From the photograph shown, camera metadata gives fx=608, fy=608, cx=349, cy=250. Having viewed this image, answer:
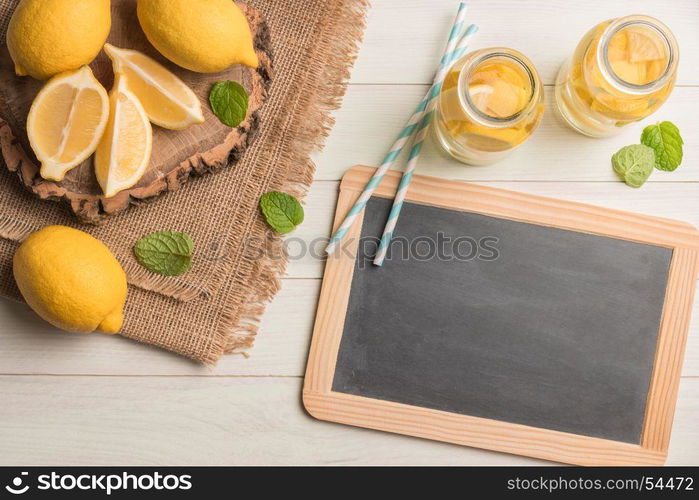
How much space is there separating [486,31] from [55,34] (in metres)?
0.62

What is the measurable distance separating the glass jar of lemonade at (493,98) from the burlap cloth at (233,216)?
0.21 metres

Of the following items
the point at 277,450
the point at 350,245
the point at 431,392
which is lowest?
the point at 277,450

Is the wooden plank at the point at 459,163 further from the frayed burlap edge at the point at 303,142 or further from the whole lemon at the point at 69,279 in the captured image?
the whole lemon at the point at 69,279

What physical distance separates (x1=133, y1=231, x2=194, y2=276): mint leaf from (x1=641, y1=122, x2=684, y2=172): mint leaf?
729 mm

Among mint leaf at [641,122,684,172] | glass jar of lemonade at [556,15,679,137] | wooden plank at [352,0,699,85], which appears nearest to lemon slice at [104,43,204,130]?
wooden plank at [352,0,699,85]

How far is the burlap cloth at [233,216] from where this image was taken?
903 millimetres

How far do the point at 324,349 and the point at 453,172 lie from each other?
34cm

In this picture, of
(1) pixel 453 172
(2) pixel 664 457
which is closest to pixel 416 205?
(1) pixel 453 172

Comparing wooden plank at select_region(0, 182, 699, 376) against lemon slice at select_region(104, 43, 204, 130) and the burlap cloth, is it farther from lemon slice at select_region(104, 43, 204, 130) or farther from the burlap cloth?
lemon slice at select_region(104, 43, 204, 130)

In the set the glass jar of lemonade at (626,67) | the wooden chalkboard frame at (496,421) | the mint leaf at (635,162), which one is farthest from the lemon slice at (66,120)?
the mint leaf at (635,162)

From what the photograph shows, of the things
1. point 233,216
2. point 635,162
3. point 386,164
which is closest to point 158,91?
point 233,216

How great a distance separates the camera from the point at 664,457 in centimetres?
94

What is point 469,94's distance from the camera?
80cm

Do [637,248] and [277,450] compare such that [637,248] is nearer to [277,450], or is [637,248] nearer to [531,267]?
[531,267]
